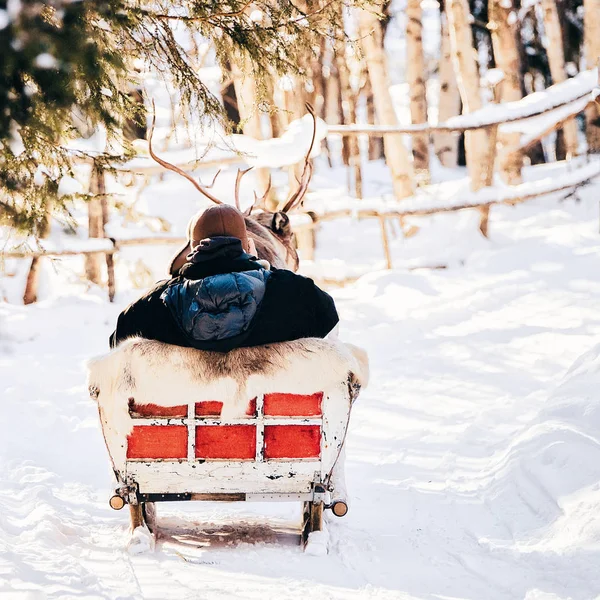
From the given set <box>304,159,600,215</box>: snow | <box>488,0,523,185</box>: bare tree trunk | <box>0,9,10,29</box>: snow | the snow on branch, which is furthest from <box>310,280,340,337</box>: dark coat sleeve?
<box>488,0,523,185</box>: bare tree trunk

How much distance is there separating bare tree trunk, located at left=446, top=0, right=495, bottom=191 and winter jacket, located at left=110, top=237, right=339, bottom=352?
8142 millimetres

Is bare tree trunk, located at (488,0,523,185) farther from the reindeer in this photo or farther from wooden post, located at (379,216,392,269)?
the reindeer

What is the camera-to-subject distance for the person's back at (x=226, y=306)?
344 cm

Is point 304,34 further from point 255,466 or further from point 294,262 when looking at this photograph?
point 255,466

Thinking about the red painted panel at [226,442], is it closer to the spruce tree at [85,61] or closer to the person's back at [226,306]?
the person's back at [226,306]

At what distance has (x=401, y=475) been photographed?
509 centimetres

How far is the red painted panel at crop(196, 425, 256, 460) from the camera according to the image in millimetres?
3682

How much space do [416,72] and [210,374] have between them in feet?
48.5

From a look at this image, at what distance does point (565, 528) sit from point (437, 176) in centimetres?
1650

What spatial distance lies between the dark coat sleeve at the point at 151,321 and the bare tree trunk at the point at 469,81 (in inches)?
328

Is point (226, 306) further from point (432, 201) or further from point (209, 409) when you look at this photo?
point (432, 201)

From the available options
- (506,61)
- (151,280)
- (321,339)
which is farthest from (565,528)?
(506,61)

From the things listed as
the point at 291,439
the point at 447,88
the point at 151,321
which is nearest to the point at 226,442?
the point at 291,439

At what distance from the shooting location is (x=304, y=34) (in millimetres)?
4535
